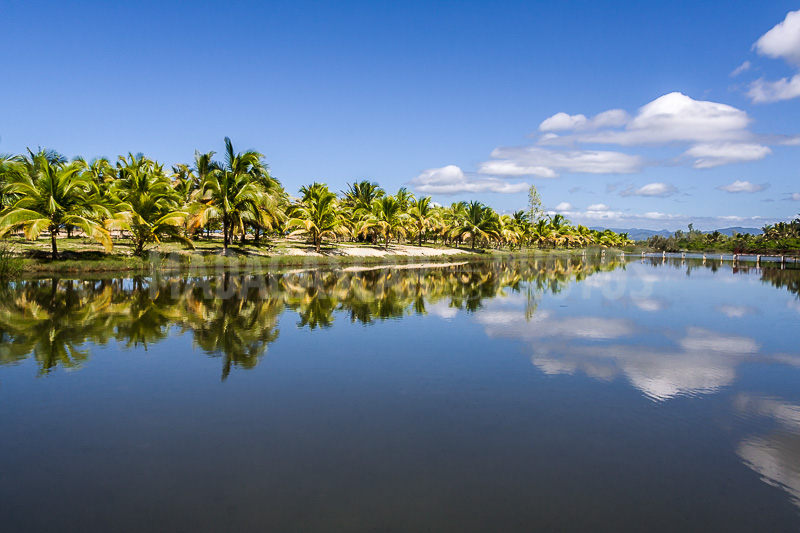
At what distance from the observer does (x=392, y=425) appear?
234 inches

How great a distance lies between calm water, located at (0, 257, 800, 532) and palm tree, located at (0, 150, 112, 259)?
13.8 m

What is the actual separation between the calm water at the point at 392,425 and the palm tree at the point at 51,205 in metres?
13.8

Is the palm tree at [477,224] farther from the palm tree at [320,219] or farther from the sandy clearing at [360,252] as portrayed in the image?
the palm tree at [320,219]

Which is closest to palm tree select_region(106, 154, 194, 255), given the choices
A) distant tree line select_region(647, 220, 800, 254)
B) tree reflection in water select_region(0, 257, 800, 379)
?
tree reflection in water select_region(0, 257, 800, 379)

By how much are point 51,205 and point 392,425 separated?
26824 mm

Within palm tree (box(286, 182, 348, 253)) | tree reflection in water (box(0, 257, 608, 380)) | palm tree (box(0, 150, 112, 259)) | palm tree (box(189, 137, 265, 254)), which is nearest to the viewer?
tree reflection in water (box(0, 257, 608, 380))

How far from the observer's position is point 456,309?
630 inches

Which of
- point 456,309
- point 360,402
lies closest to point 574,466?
point 360,402

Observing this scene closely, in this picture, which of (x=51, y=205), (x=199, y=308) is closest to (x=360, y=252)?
(x=51, y=205)

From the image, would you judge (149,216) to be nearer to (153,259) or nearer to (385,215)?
(153,259)

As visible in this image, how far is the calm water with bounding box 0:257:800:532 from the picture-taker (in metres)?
4.12

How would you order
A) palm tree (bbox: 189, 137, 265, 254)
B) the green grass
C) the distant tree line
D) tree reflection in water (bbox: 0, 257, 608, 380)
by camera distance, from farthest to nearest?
the distant tree line < palm tree (bbox: 189, 137, 265, 254) < the green grass < tree reflection in water (bbox: 0, 257, 608, 380)

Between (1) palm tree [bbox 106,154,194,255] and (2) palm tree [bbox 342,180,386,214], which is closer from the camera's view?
(1) palm tree [bbox 106,154,194,255]

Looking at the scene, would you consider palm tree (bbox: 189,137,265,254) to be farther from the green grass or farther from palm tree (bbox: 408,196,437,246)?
palm tree (bbox: 408,196,437,246)
